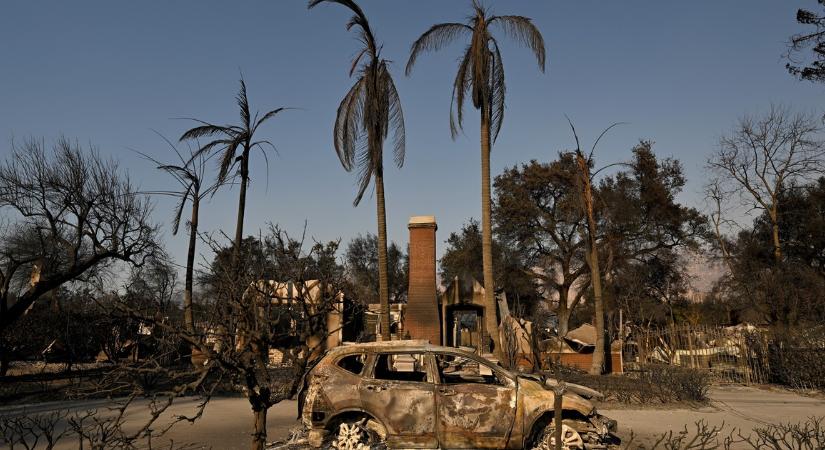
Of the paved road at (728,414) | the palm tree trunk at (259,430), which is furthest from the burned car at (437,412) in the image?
the paved road at (728,414)

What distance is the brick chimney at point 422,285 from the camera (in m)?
21.5

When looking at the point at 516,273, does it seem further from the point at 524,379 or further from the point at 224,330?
the point at 224,330

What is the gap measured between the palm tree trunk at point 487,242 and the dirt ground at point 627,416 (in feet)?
13.9

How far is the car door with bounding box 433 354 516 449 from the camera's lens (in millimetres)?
7551

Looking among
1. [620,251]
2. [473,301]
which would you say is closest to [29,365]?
[473,301]

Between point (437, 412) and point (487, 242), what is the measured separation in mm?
9434

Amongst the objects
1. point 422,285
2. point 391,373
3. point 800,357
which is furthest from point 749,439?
point 422,285

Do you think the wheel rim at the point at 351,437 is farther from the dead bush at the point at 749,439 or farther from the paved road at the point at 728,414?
the paved road at the point at 728,414

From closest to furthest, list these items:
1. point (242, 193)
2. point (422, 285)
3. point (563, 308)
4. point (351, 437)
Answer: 1. point (351, 437)
2. point (242, 193)
3. point (422, 285)
4. point (563, 308)

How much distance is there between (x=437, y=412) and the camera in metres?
7.66

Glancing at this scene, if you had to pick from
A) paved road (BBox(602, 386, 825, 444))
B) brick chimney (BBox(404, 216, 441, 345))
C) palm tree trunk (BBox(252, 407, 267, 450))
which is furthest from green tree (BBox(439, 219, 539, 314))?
palm tree trunk (BBox(252, 407, 267, 450))

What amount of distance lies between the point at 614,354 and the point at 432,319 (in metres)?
6.78

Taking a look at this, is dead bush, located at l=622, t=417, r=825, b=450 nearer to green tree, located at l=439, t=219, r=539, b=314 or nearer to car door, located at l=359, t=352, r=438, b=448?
car door, located at l=359, t=352, r=438, b=448

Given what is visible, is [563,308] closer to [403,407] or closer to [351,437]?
[403,407]
